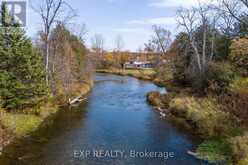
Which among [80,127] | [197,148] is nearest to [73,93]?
[80,127]

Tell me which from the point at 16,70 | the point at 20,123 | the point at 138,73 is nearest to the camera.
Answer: the point at 20,123

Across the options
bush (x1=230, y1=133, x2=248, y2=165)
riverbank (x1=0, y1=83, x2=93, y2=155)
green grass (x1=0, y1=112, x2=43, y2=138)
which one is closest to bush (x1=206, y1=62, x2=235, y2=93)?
bush (x1=230, y1=133, x2=248, y2=165)

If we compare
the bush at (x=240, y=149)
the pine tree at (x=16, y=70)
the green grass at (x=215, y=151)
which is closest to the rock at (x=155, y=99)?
the pine tree at (x=16, y=70)

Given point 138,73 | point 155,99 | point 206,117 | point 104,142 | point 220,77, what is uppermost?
point 220,77

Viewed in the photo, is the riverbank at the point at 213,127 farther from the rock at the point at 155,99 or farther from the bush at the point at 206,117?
the rock at the point at 155,99

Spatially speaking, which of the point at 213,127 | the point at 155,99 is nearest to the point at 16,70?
the point at 213,127

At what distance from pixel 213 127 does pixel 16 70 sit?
12.4 meters

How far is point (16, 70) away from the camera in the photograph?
17.2m

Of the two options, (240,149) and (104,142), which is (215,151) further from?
(104,142)

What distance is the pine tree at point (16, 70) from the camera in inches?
658

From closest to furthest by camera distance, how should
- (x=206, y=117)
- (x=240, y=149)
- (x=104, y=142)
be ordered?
(x=240, y=149), (x=104, y=142), (x=206, y=117)

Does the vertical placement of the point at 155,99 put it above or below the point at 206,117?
below

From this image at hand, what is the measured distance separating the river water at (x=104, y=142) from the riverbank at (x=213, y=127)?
0.88 m

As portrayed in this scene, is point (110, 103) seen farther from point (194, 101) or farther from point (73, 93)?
point (194, 101)
